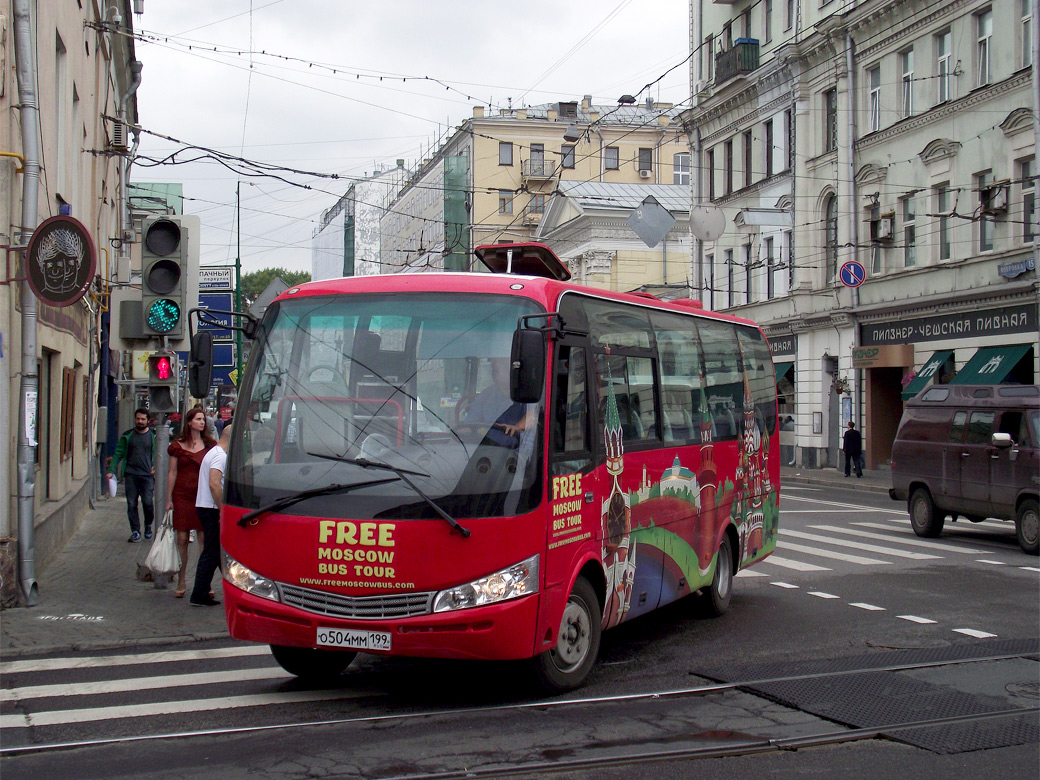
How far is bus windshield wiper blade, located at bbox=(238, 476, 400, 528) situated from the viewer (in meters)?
6.90

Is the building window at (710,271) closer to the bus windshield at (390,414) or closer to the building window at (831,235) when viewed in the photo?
the building window at (831,235)

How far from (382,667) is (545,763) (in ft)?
8.91

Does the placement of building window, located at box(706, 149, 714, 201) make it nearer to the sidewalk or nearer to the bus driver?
the sidewalk

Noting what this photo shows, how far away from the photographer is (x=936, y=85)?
1228 inches

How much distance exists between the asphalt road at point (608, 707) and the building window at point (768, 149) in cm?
3161

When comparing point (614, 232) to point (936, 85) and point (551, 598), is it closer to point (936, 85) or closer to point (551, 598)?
point (936, 85)

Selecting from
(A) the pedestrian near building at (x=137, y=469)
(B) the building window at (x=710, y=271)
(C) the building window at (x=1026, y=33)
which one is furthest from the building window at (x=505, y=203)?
(A) the pedestrian near building at (x=137, y=469)

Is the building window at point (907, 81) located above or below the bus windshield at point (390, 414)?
above

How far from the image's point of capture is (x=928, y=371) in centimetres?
3123

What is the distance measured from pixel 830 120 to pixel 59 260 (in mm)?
30632

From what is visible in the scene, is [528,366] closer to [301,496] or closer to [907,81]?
[301,496]

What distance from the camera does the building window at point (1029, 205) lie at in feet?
88.6

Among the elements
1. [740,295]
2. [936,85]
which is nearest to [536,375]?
[936,85]

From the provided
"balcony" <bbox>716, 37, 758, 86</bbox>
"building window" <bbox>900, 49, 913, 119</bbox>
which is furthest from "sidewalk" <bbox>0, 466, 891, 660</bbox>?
"balcony" <bbox>716, 37, 758, 86</bbox>
